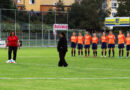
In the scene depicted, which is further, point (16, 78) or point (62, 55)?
point (62, 55)

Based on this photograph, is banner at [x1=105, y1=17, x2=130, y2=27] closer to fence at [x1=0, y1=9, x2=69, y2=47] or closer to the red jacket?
fence at [x1=0, y1=9, x2=69, y2=47]

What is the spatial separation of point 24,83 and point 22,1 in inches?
3396

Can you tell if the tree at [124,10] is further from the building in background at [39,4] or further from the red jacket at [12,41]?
the red jacket at [12,41]

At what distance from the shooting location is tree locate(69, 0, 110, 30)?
268 ft

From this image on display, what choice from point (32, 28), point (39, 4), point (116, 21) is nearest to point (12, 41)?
point (116, 21)

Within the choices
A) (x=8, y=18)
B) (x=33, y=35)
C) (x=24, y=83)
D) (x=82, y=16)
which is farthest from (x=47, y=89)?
(x=82, y=16)

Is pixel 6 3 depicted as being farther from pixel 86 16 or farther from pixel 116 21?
pixel 116 21

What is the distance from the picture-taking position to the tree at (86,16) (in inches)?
3216

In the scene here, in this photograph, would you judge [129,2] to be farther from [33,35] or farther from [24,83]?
[24,83]

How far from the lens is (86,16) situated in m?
81.4

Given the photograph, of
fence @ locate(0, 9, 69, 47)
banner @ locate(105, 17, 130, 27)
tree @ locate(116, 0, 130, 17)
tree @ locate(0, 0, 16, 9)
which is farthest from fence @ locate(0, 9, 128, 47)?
tree @ locate(116, 0, 130, 17)

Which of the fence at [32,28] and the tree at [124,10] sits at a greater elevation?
the tree at [124,10]

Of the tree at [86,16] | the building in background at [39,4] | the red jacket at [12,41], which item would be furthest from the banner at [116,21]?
the red jacket at [12,41]

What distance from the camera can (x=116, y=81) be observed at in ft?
43.5
